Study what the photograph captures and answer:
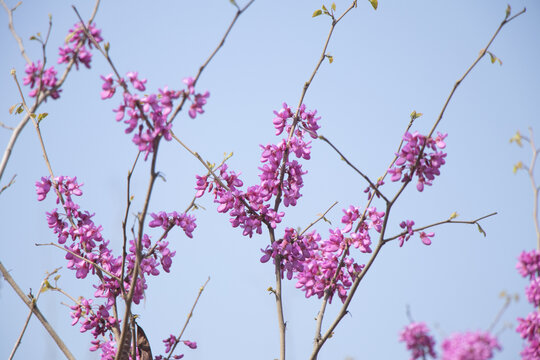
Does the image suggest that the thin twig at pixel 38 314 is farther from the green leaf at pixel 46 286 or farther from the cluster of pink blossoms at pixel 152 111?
the cluster of pink blossoms at pixel 152 111

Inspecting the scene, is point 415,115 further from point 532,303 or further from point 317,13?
point 532,303

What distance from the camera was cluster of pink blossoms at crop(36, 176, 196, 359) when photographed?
2.36 m

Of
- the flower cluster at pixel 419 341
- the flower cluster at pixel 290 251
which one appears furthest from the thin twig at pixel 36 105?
the flower cluster at pixel 419 341

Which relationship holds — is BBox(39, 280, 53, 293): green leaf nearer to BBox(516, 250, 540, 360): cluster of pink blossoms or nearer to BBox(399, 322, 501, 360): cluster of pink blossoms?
BBox(516, 250, 540, 360): cluster of pink blossoms

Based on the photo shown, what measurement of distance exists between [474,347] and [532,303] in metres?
2.91

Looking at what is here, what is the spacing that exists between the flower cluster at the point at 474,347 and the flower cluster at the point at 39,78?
621 cm

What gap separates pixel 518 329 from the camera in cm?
382

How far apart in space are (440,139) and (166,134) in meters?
1.33

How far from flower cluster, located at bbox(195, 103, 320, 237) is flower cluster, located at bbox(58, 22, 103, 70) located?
827mm

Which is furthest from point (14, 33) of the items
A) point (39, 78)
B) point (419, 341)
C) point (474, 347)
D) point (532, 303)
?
point (474, 347)

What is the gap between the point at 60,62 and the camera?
7.48 ft

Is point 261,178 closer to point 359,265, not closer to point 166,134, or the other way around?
point 359,265

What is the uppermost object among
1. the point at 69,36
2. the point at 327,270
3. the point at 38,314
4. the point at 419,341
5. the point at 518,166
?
the point at 518,166

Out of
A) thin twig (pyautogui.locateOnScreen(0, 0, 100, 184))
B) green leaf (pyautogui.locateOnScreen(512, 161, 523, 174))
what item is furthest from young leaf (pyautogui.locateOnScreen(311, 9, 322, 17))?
green leaf (pyautogui.locateOnScreen(512, 161, 523, 174))
